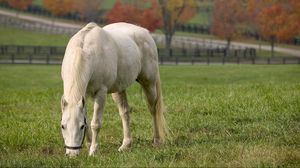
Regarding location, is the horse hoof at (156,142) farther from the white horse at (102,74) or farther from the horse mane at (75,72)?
the horse mane at (75,72)

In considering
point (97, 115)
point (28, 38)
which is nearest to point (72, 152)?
point (97, 115)

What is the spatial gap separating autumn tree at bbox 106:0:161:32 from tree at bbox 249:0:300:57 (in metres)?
11.1

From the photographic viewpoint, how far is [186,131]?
31.1ft

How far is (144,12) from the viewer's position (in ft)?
195

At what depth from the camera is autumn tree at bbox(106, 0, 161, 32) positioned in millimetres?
59031

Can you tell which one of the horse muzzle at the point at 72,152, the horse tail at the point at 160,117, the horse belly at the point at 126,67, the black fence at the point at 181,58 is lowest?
the black fence at the point at 181,58

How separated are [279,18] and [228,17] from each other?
6336mm

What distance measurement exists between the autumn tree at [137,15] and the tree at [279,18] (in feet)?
36.6

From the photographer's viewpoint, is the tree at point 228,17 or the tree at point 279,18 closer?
the tree at point 279,18

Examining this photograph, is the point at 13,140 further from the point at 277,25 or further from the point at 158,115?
the point at 277,25

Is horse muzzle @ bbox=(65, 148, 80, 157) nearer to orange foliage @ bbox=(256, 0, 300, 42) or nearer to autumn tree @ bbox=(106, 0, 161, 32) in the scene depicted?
orange foliage @ bbox=(256, 0, 300, 42)

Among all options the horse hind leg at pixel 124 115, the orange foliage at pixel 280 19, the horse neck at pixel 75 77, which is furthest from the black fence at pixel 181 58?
the horse neck at pixel 75 77

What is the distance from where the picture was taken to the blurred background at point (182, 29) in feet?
165

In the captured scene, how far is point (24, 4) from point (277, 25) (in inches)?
1414
